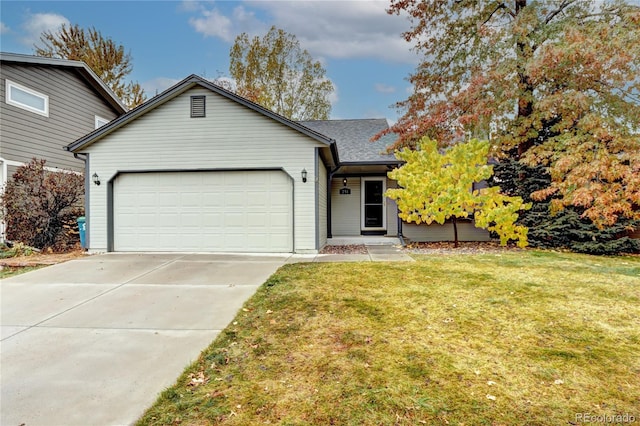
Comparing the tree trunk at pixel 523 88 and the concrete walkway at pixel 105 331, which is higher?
the tree trunk at pixel 523 88

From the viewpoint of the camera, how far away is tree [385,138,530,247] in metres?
9.37

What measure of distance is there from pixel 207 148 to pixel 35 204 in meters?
5.12

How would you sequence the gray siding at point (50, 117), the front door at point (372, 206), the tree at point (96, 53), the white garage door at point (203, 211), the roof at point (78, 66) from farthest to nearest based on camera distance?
the tree at point (96, 53) → the front door at point (372, 206) → the gray siding at point (50, 117) → the roof at point (78, 66) → the white garage door at point (203, 211)

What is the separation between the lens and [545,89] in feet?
35.0

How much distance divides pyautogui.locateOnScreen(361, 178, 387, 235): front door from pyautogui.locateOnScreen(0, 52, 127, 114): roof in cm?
1089

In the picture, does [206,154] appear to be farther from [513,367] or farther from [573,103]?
[573,103]

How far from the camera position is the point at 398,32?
43.9ft

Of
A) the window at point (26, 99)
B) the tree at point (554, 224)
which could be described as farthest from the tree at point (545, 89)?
the window at point (26, 99)

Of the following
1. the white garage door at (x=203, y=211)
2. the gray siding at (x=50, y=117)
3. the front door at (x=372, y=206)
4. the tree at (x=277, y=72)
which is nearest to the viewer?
the white garage door at (x=203, y=211)

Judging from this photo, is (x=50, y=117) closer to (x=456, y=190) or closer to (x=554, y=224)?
(x=456, y=190)

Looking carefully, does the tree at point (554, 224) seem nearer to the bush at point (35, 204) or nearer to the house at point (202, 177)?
the house at point (202, 177)

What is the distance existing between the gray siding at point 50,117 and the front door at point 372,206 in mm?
10927

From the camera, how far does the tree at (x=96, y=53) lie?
2105 centimetres

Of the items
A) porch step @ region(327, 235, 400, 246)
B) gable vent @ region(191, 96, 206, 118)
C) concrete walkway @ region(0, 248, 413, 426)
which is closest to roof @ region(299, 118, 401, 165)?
porch step @ region(327, 235, 400, 246)
